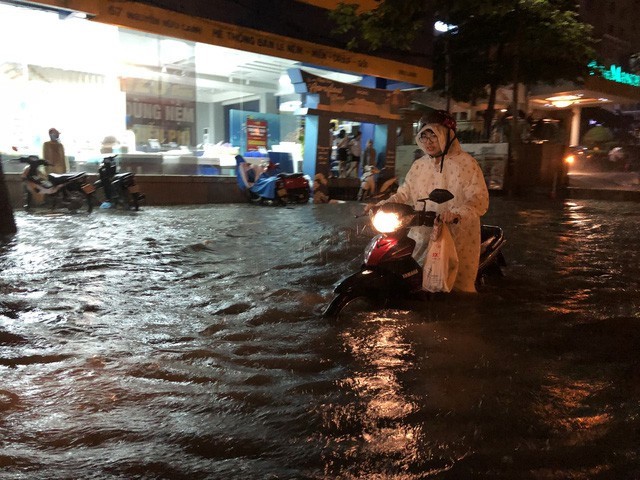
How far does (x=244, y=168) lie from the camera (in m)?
16.0

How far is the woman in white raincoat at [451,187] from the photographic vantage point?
180 inches

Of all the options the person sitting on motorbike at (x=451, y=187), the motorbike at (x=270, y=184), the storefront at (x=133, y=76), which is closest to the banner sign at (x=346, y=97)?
the storefront at (x=133, y=76)

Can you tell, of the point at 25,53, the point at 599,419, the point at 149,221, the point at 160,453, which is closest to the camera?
the point at 160,453

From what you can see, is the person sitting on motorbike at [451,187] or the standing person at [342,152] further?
the standing person at [342,152]

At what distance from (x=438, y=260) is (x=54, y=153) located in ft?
36.6

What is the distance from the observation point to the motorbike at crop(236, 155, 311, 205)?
50.6 feet

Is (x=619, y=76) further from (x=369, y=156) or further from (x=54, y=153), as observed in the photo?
(x=54, y=153)

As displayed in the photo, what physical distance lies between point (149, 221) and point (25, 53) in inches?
241

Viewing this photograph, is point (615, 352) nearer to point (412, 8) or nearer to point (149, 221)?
point (412, 8)

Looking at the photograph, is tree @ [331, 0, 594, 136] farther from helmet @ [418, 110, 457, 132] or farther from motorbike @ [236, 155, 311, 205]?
helmet @ [418, 110, 457, 132]

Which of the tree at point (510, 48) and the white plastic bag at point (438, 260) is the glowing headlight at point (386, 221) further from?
the tree at point (510, 48)

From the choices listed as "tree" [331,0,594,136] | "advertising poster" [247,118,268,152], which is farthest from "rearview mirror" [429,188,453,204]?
"advertising poster" [247,118,268,152]

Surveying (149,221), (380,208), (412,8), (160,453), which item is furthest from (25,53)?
(160,453)

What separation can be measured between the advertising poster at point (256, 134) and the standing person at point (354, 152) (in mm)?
3016
